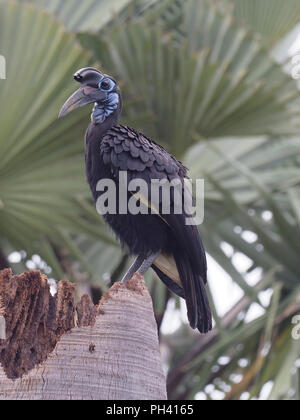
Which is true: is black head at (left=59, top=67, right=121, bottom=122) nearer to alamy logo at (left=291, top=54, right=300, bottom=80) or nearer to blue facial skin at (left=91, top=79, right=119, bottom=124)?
blue facial skin at (left=91, top=79, right=119, bottom=124)

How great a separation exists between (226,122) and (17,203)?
1.78 metres

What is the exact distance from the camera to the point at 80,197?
211 inches

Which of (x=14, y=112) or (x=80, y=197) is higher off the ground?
(x=14, y=112)

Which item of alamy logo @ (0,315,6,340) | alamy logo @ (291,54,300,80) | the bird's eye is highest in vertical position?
alamy logo @ (291,54,300,80)

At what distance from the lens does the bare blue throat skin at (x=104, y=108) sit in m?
3.54

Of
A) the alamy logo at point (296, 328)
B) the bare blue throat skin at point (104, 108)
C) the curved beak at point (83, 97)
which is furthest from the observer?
the alamy logo at point (296, 328)

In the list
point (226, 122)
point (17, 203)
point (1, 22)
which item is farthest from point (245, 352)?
point (1, 22)

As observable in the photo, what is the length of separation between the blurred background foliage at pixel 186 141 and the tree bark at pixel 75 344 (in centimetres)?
215

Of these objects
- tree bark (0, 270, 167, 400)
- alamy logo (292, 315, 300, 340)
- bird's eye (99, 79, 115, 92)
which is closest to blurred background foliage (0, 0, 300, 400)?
alamy logo (292, 315, 300, 340)

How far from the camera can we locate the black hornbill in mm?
3320

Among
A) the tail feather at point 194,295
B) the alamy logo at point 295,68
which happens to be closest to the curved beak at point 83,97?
the tail feather at point 194,295

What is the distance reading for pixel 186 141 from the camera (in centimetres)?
589

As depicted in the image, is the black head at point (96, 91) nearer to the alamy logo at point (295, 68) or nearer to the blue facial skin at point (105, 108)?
the blue facial skin at point (105, 108)
